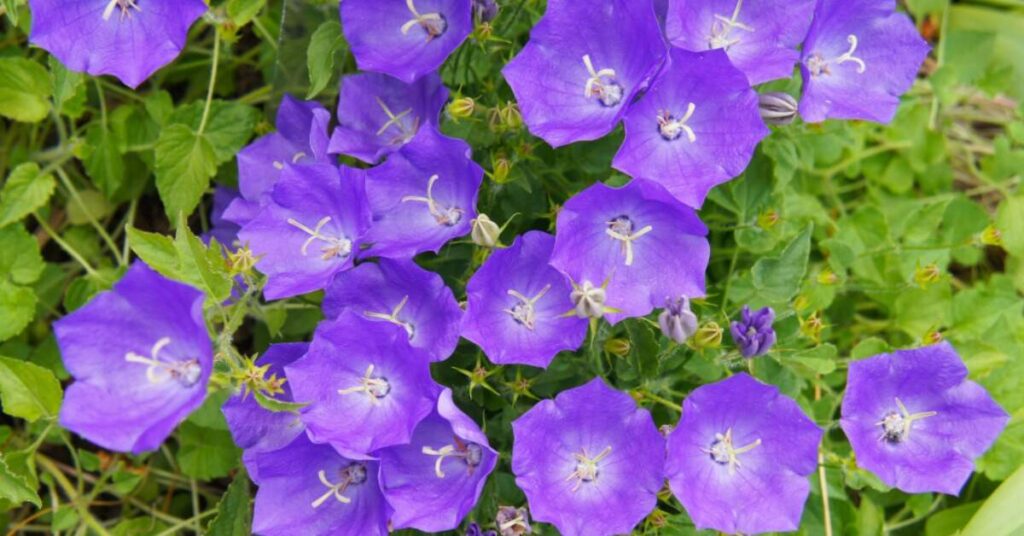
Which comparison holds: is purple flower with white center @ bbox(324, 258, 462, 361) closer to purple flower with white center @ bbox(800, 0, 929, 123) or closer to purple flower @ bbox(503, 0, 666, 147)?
purple flower @ bbox(503, 0, 666, 147)

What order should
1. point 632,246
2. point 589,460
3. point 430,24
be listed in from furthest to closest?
1. point 430,24
2. point 632,246
3. point 589,460

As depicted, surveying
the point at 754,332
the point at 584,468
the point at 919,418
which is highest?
the point at 754,332

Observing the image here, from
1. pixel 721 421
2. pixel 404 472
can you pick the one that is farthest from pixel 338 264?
pixel 721 421

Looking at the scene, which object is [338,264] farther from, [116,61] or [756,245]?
[756,245]

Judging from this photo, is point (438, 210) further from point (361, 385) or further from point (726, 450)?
point (726, 450)

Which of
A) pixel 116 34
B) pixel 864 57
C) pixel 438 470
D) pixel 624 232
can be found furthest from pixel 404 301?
pixel 864 57

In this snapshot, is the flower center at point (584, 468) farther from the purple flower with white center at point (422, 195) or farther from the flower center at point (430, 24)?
the flower center at point (430, 24)

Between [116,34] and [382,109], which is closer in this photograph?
[116,34]

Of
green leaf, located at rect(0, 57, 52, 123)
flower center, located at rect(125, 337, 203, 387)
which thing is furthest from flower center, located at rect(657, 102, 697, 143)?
green leaf, located at rect(0, 57, 52, 123)

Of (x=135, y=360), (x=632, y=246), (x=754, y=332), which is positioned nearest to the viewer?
(x=135, y=360)
